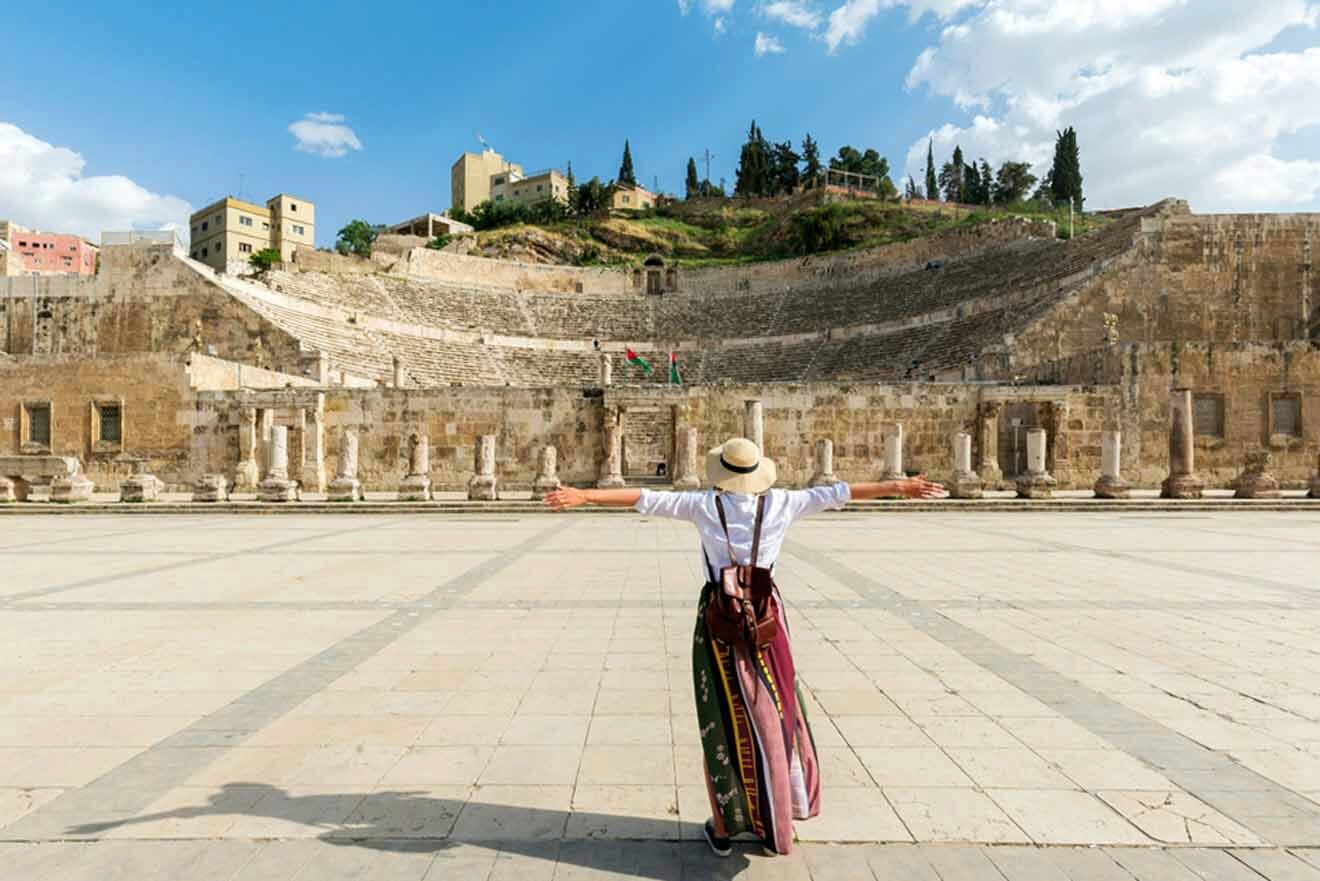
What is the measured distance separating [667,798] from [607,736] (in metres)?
0.75

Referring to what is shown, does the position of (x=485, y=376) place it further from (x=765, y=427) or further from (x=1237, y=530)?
(x=1237, y=530)

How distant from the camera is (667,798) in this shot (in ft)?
10.4

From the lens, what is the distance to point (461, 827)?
2912 millimetres

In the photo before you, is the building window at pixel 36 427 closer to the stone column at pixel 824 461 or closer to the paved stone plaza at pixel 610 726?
the paved stone plaza at pixel 610 726

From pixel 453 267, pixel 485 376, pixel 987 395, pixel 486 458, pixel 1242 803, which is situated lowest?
pixel 1242 803

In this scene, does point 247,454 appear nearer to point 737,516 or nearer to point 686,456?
point 686,456

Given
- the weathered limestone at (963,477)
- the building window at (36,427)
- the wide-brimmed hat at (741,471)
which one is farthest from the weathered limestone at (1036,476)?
the building window at (36,427)

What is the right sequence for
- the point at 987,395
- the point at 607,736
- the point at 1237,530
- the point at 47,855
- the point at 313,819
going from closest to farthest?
the point at 47,855 < the point at 313,819 < the point at 607,736 < the point at 1237,530 < the point at 987,395

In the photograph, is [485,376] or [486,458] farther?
[485,376]

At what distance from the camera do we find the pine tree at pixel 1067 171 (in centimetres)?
6228

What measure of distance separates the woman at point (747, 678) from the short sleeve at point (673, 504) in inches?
0.8

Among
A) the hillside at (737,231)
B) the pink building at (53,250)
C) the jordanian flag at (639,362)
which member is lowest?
the jordanian flag at (639,362)

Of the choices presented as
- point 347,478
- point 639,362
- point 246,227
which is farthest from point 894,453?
point 246,227

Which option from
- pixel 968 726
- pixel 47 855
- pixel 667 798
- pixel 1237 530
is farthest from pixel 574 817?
pixel 1237 530
